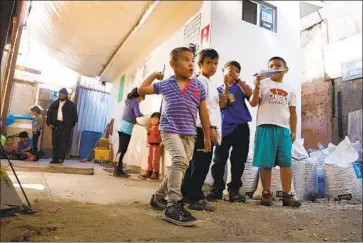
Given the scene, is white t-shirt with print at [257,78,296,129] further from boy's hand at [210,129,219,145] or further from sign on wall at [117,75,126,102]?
Answer: sign on wall at [117,75,126,102]

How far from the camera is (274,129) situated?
83.5 inches

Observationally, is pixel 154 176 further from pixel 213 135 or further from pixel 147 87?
pixel 147 87

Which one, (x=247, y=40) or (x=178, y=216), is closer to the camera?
(x=178, y=216)

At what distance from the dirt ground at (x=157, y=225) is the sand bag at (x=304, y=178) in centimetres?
70

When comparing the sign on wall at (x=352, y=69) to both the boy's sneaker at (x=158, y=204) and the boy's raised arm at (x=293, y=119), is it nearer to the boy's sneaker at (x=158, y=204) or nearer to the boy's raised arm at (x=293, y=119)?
the boy's raised arm at (x=293, y=119)

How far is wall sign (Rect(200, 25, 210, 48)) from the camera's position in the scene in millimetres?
2982

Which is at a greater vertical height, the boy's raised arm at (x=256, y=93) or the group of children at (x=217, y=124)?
the boy's raised arm at (x=256, y=93)

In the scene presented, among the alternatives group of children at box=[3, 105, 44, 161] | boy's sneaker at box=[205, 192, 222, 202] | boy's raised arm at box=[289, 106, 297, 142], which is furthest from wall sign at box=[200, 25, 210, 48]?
group of children at box=[3, 105, 44, 161]

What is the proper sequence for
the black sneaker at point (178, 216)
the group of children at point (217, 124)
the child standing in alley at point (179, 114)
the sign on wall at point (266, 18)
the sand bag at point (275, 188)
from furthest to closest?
the sign on wall at point (266, 18)
the sand bag at point (275, 188)
the group of children at point (217, 124)
the child standing in alley at point (179, 114)
the black sneaker at point (178, 216)

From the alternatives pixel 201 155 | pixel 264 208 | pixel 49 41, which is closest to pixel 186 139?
pixel 201 155

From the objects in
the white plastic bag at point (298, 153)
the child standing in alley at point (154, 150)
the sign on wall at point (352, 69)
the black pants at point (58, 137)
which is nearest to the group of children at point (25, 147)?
the black pants at point (58, 137)

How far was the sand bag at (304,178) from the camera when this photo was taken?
247 centimetres

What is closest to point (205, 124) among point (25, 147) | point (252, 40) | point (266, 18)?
point (252, 40)

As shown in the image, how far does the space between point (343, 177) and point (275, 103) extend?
102cm
